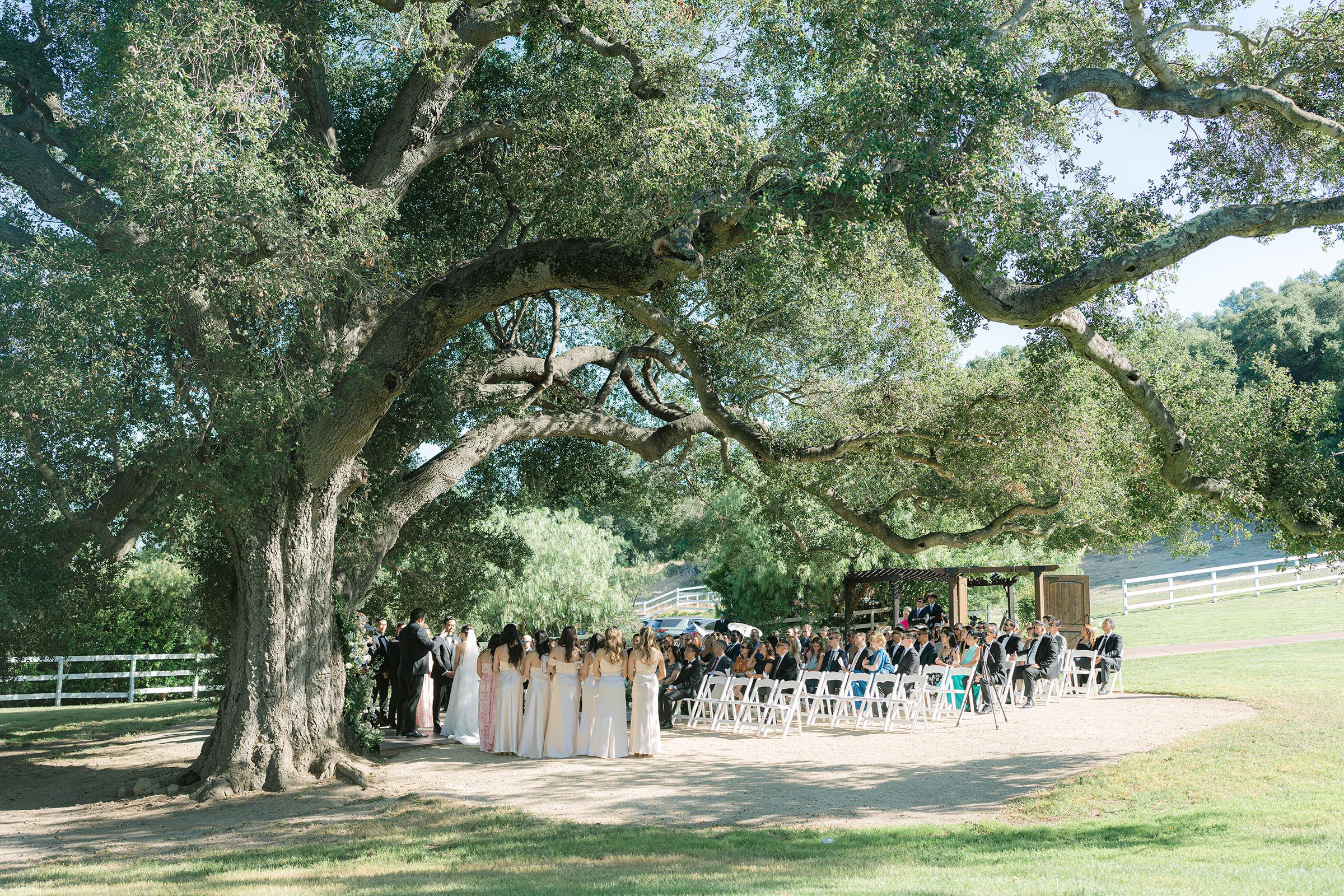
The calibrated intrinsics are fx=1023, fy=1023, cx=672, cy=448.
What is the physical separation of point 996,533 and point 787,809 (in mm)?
11530

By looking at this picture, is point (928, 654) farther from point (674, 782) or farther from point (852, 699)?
point (674, 782)

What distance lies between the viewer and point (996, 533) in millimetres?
19453

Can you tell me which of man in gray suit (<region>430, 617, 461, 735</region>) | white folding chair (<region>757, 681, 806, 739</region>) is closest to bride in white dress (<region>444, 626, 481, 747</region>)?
man in gray suit (<region>430, 617, 461, 735</region>)

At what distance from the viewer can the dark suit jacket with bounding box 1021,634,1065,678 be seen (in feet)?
57.5

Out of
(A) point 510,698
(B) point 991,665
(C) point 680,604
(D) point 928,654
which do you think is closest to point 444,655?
(A) point 510,698

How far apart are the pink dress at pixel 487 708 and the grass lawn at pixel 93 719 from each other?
4.35 meters

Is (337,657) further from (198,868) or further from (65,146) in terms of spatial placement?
(65,146)

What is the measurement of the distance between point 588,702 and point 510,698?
1.34 m

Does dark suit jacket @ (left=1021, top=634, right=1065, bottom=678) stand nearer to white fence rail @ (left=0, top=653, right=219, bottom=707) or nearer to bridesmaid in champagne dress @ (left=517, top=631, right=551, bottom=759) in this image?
bridesmaid in champagne dress @ (left=517, top=631, right=551, bottom=759)

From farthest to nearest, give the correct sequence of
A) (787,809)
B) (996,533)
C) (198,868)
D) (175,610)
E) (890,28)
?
(175,610) → (996,533) → (890,28) → (787,809) → (198,868)

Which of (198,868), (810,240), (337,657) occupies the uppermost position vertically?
(810,240)

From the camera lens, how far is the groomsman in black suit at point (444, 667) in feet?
53.6

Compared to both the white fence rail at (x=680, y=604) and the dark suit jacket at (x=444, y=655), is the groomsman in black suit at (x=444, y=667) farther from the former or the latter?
the white fence rail at (x=680, y=604)

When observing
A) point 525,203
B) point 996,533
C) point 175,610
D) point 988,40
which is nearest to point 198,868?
point 525,203
